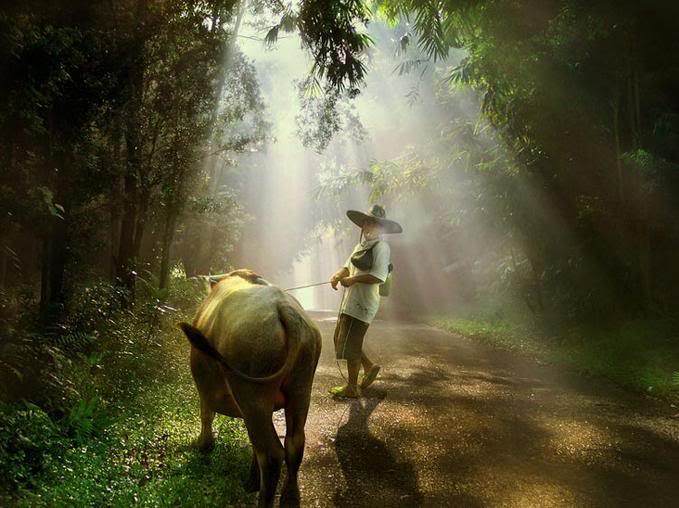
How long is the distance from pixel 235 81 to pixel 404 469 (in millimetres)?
10714

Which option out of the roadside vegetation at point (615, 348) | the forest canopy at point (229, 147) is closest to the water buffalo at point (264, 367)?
the forest canopy at point (229, 147)

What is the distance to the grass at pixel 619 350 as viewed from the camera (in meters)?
6.75

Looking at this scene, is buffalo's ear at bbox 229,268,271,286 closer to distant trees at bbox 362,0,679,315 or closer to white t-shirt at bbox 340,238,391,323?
white t-shirt at bbox 340,238,391,323

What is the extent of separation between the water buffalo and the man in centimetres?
236

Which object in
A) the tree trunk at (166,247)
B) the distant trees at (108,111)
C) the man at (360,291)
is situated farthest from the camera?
the tree trunk at (166,247)

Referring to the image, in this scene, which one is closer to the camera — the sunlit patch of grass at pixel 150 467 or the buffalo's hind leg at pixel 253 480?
the sunlit patch of grass at pixel 150 467

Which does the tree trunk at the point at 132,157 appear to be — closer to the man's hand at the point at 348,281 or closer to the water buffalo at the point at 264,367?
the man's hand at the point at 348,281

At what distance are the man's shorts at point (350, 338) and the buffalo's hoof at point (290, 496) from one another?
268 cm

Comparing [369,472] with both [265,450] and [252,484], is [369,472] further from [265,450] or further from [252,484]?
[265,450]

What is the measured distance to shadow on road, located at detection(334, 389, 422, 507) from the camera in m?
3.30

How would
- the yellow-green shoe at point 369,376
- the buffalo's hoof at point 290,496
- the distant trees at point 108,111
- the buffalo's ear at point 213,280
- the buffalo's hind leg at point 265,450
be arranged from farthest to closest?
the yellow-green shoe at point 369,376 < the distant trees at point 108,111 < the buffalo's ear at point 213,280 < the buffalo's hoof at point 290,496 < the buffalo's hind leg at point 265,450

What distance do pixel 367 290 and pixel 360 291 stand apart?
84 mm

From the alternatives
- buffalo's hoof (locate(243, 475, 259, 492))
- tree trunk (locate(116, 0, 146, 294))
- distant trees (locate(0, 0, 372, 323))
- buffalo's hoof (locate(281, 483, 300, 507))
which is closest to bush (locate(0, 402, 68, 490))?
buffalo's hoof (locate(243, 475, 259, 492))

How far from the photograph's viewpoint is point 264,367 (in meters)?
2.95
